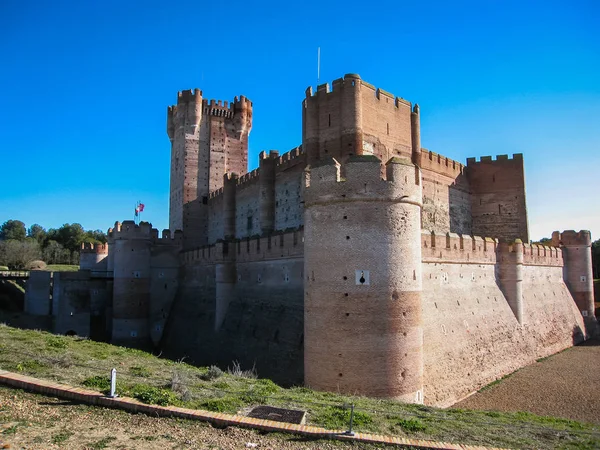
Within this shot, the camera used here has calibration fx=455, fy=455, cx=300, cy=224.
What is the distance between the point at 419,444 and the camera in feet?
21.7

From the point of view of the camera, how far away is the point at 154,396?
24.7ft

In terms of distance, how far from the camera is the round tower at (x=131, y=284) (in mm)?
29297

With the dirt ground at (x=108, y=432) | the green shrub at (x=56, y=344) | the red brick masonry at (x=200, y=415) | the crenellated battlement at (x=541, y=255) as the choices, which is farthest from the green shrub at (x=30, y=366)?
the crenellated battlement at (x=541, y=255)

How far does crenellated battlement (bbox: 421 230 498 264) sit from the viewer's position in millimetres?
16641

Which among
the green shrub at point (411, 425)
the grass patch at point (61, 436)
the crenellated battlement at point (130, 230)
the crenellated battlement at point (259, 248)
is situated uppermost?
the crenellated battlement at point (130, 230)

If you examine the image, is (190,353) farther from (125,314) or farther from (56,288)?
(56,288)

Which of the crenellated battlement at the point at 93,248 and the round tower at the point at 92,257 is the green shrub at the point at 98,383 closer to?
the round tower at the point at 92,257

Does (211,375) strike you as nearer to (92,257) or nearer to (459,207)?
(459,207)

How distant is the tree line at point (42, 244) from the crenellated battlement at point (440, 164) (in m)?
49.0

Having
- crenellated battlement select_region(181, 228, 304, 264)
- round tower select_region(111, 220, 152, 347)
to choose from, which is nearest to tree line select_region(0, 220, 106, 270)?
round tower select_region(111, 220, 152, 347)

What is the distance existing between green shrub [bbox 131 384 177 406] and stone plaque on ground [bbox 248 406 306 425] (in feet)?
4.51

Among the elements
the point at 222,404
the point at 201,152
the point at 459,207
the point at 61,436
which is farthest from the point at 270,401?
the point at 201,152

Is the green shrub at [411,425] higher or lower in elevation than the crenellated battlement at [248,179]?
lower

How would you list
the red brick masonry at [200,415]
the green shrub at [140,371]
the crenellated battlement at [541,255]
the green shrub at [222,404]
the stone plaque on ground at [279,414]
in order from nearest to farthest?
the red brick masonry at [200,415], the stone plaque on ground at [279,414], the green shrub at [222,404], the green shrub at [140,371], the crenellated battlement at [541,255]
